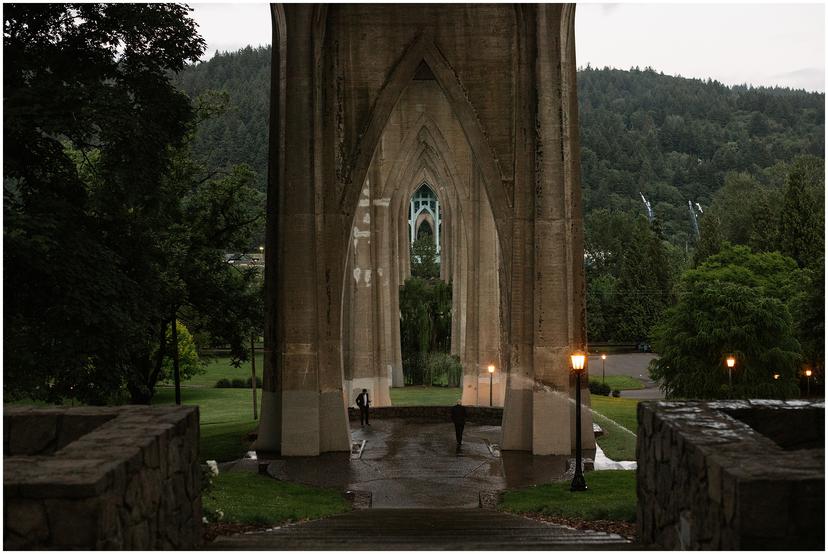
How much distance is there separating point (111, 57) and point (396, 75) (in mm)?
12159

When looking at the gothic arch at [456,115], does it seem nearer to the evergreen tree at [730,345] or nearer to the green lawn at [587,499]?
the green lawn at [587,499]

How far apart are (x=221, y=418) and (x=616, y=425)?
44.6 ft

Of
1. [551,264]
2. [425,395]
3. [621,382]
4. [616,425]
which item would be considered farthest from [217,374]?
[551,264]

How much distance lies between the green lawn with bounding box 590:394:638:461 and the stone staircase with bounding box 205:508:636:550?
11.5 metres

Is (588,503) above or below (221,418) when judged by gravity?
above

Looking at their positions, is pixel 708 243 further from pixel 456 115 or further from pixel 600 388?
pixel 456 115

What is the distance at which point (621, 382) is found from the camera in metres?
59.5

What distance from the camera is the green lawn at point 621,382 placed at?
5700 centimetres

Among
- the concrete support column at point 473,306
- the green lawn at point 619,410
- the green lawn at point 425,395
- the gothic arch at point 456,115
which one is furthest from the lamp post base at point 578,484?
the green lawn at point 425,395

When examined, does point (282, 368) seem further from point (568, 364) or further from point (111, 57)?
point (111, 57)

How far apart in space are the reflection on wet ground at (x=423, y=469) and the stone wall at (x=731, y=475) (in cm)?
970

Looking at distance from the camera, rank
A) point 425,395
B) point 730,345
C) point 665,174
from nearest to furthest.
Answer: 1. point 730,345
2. point 425,395
3. point 665,174

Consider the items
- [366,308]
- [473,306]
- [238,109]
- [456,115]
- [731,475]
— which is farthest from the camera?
[238,109]

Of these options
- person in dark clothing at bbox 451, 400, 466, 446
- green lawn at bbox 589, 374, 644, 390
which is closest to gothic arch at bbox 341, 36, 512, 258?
person in dark clothing at bbox 451, 400, 466, 446
